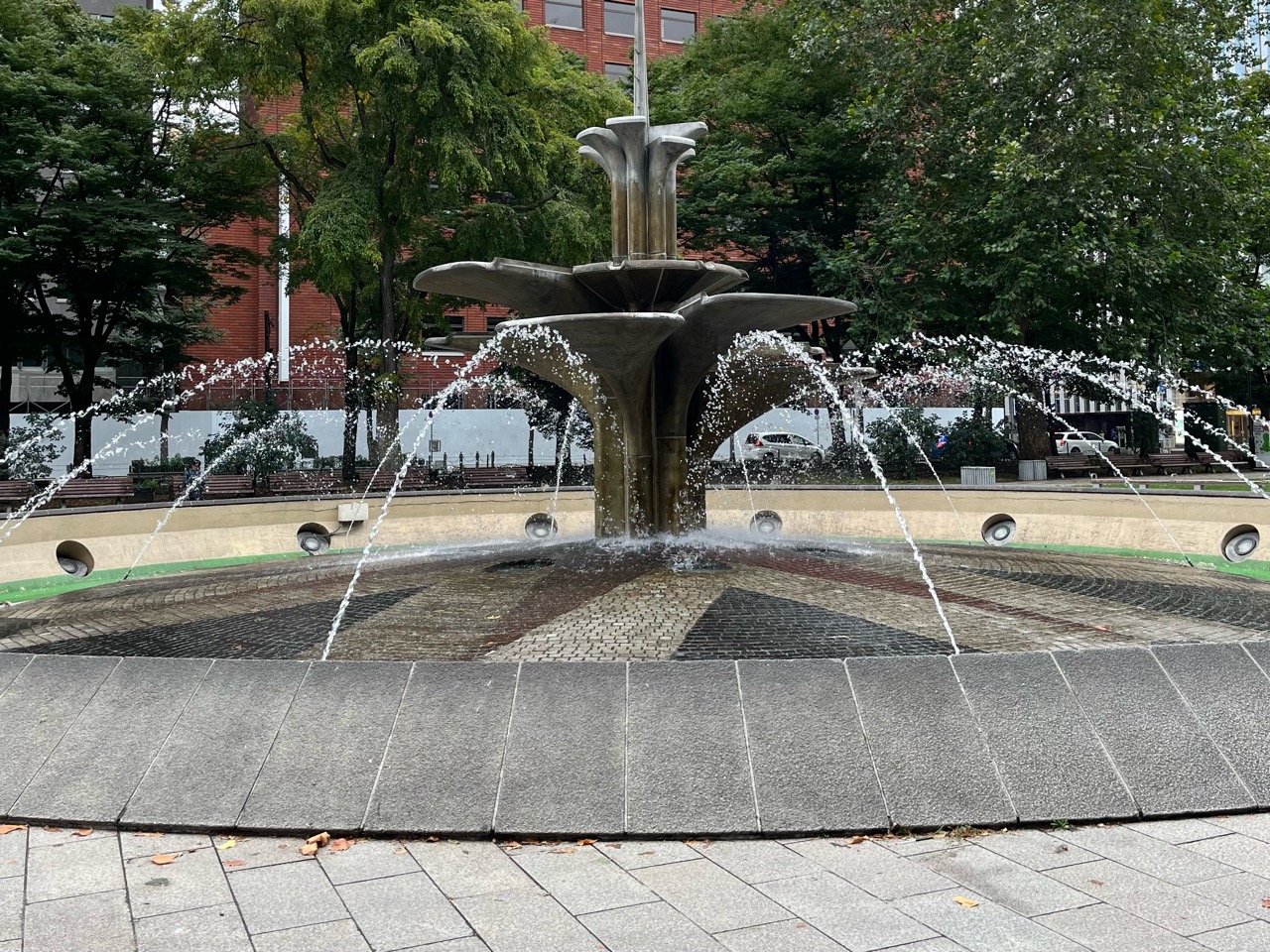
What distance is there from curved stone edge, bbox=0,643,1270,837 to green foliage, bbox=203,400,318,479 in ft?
78.0

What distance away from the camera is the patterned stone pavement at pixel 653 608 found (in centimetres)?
707

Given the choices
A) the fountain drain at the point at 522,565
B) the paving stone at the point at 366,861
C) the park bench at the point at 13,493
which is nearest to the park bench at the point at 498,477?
the park bench at the point at 13,493

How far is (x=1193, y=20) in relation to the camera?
84.7 ft

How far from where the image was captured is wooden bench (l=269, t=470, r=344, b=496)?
2197 cm

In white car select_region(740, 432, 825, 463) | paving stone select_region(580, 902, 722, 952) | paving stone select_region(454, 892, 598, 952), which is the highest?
white car select_region(740, 432, 825, 463)

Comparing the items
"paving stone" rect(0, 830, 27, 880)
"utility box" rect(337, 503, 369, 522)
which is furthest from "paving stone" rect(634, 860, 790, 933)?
"utility box" rect(337, 503, 369, 522)

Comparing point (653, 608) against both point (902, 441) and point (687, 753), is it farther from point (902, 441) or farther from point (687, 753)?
point (902, 441)

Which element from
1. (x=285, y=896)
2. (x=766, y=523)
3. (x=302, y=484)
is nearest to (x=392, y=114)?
(x=302, y=484)

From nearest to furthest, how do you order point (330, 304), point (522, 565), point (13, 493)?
point (522, 565) → point (13, 493) → point (330, 304)

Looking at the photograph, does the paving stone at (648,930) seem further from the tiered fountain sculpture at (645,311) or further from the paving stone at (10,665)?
the tiered fountain sculpture at (645,311)

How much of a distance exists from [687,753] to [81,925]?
102 inches

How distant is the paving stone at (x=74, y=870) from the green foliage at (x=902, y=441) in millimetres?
26043

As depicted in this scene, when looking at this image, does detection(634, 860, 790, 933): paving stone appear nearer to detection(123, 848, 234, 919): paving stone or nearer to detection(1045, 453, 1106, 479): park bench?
detection(123, 848, 234, 919): paving stone

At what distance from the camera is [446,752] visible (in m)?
5.25
